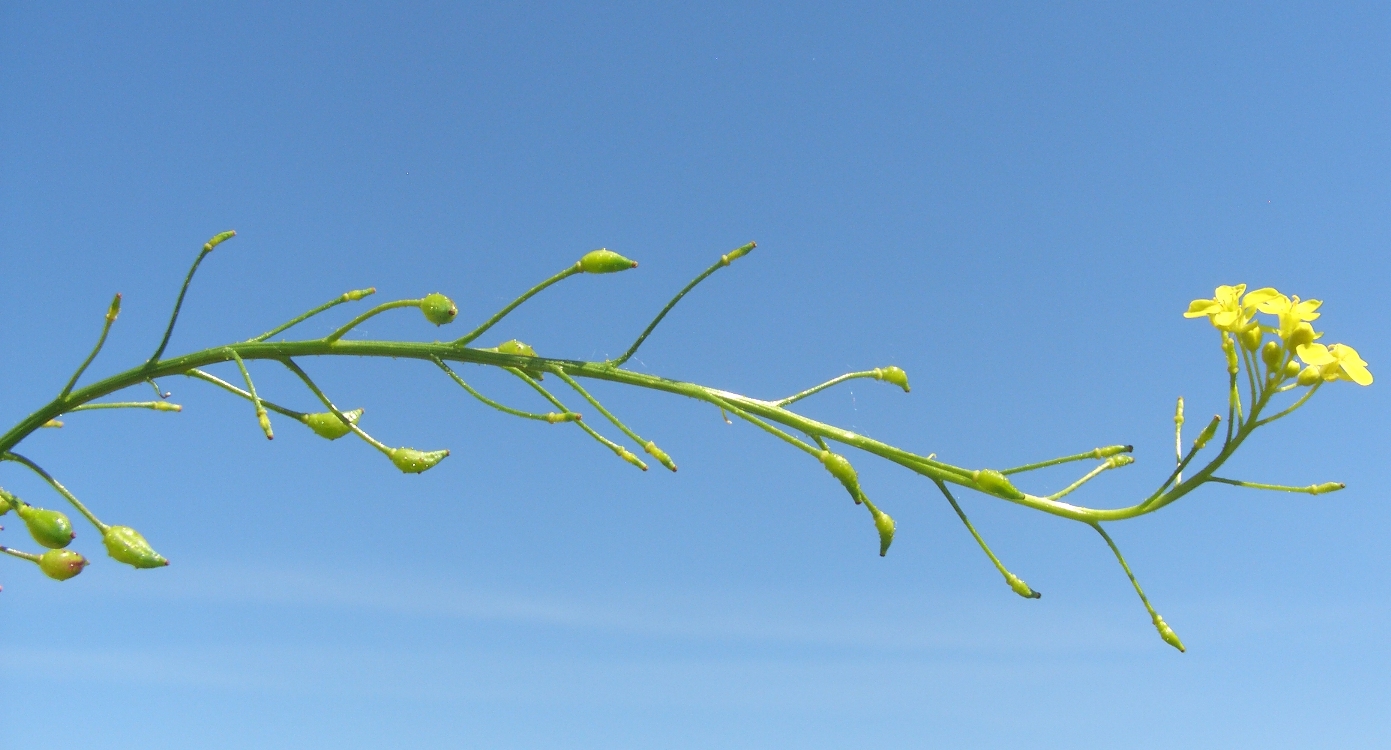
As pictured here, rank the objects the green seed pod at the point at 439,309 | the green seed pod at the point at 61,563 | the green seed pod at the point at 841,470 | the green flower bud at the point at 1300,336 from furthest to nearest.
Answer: the green seed pod at the point at 61,563 < the green seed pod at the point at 439,309 < the green flower bud at the point at 1300,336 < the green seed pod at the point at 841,470

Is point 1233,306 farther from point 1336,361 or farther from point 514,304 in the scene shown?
point 514,304

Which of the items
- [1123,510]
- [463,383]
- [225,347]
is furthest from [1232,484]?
[225,347]

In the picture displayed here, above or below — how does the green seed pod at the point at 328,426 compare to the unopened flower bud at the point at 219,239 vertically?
below

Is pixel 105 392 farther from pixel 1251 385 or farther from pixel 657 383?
pixel 1251 385

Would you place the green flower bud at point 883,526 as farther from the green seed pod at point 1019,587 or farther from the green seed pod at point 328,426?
the green seed pod at point 328,426

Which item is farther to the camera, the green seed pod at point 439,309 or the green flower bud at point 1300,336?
the green seed pod at point 439,309

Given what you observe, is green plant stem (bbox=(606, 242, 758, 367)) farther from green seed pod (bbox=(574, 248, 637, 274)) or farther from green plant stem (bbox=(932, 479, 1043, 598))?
green plant stem (bbox=(932, 479, 1043, 598))

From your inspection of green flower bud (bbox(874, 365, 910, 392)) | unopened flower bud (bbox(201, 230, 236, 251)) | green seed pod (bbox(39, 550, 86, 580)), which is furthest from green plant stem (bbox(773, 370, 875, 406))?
green seed pod (bbox(39, 550, 86, 580))

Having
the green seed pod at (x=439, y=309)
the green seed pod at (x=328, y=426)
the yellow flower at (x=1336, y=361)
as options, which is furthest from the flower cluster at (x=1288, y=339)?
the green seed pod at (x=328, y=426)
